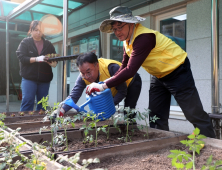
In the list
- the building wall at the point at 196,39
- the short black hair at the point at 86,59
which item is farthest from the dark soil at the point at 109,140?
the building wall at the point at 196,39

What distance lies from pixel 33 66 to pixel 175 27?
2.68 metres

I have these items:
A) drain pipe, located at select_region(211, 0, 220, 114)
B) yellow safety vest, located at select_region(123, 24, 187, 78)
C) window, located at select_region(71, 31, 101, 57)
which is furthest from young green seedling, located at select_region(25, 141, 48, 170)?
window, located at select_region(71, 31, 101, 57)

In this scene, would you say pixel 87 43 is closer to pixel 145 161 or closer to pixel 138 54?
pixel 138 54

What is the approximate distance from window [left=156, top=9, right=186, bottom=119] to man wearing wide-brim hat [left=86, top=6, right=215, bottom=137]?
Result: 235 centimetres

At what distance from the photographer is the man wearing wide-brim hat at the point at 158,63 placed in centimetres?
176

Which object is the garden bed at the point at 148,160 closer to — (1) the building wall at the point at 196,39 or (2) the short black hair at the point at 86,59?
(2) the short black hair at the point at 86,59

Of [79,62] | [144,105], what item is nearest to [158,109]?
[79,62]

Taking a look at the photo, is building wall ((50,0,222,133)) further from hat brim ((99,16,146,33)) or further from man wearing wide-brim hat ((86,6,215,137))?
hat brim ((99,16,146,33))

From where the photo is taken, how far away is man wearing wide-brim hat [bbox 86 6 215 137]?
5.77 feet

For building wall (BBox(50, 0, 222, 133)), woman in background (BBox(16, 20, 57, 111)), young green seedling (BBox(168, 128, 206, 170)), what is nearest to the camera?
young green seedling (BBox(168, 128, 206, 170))

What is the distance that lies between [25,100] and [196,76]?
2.70 m

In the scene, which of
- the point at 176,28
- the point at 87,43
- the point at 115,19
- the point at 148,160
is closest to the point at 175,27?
the point at 176,28

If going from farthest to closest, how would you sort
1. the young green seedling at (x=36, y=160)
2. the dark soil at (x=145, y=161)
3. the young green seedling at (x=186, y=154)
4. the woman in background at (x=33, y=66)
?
the woman in background at (x=33, y=66) → the dark soil at (x=145, y=161) → the young green seedling at (x=36, y=160) → the young green seedling at (x=186, y=154)

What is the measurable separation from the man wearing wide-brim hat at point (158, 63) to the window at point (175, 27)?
2.35 metres
